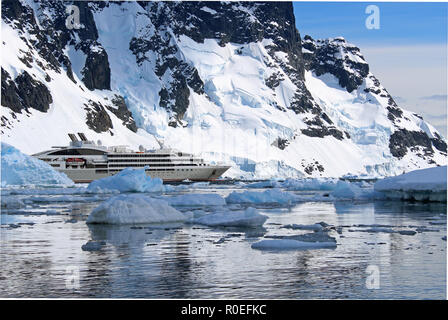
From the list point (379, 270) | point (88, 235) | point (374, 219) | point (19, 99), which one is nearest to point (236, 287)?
point (379, 270)

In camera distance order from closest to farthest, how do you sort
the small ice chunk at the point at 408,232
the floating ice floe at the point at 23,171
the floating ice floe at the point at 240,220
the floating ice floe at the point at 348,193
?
the small ice chunk at the point at 408,232 → the floating ice floe at the point at 240,220 → the floating ice floe at the point at 348,193 → the floating ice floe at the point at 23,171

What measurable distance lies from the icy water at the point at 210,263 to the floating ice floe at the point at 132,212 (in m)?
0.75

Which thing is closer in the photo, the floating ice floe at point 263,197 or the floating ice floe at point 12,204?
the floating ice floe at point 12,204

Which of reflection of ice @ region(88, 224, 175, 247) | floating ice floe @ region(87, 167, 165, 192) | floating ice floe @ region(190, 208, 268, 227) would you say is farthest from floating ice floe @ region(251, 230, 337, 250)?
floating ice floe @ region(87, 167, 165, 192)

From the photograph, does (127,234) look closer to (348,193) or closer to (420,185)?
(420,185)

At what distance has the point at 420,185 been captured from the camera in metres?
51.3

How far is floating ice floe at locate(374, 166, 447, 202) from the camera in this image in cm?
5034

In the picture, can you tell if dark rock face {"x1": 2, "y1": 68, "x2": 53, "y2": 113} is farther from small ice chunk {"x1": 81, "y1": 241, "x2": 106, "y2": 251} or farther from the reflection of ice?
small ice chunk {"x1": 81, "y1": 241, "x2": 106, "y2": 251}

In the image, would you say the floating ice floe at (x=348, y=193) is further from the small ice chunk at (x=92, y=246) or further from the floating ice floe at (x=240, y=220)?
the small ice chunk at (x=92, y=246)

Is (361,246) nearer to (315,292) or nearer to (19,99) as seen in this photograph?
(315,292)

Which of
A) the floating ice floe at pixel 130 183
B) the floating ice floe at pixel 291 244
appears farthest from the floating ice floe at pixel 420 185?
the floating ice floe at pixel 130 183

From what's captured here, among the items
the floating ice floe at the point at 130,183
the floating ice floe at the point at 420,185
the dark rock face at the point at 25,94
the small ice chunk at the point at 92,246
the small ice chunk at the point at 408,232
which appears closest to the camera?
the small ice chunk at the point at 92,246

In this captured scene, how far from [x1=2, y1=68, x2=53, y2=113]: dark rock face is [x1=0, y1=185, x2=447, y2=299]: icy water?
482 feet

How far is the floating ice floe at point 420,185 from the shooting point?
50.3 m
